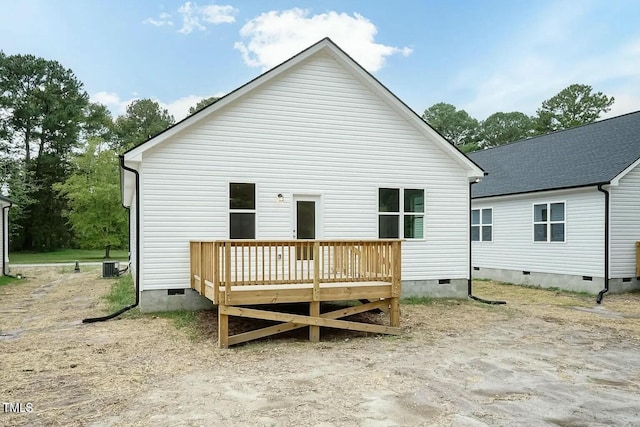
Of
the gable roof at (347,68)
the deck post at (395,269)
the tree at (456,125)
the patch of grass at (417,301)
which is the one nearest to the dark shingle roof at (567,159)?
the gable roof at (347,68)

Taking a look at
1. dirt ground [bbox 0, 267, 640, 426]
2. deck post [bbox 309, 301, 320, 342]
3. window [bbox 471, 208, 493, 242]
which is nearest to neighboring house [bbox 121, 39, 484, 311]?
dirt ground [bbox 0, 267, 640, 426]

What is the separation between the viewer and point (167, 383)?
16.9 feet

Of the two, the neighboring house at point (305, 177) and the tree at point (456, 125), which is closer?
the neighboring house at point (305, 177)

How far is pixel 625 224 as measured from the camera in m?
12.7

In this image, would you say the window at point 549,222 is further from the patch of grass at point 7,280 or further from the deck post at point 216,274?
the patch of grass at point 7,280

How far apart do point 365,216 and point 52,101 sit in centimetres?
3673

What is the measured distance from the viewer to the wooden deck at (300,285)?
683cm

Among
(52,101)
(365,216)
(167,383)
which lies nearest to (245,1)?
(365,216)

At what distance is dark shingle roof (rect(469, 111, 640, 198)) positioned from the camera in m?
13.1

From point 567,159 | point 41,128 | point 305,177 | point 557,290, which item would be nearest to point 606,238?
point 557,290

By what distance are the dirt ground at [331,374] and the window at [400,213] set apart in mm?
2347

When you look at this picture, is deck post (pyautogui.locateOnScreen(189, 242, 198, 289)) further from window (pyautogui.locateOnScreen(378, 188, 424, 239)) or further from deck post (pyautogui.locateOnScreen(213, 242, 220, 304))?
window (pyautogui.locateOnScreen(378, 188, 424, 239))

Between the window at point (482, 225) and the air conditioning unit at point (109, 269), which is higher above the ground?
the window at point (482, 225)

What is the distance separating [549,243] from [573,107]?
31.9 meters
